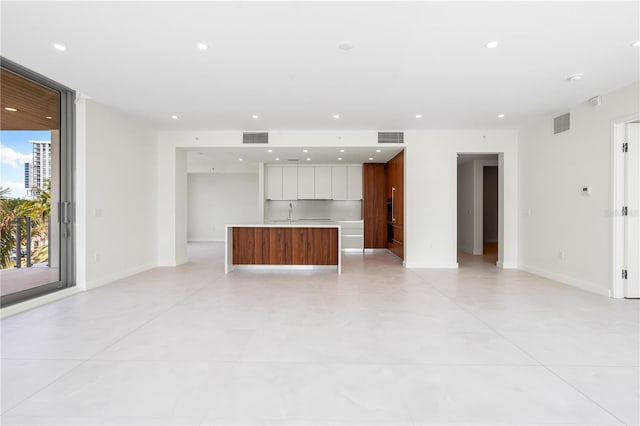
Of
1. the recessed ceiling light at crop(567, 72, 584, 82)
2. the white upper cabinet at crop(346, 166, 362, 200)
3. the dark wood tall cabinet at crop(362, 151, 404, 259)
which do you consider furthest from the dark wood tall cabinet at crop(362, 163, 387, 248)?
the recessed ceiling light at crop(567, 72, 584, 82)

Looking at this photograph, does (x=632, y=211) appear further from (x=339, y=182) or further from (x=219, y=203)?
(x=219, y=203)

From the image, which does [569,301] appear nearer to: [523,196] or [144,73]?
[523,196]

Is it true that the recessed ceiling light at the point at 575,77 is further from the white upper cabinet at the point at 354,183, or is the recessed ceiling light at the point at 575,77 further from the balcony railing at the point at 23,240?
the balcony railing at the point at 23,240

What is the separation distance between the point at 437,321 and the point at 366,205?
605 cm

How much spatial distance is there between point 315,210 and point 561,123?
6.35 meters

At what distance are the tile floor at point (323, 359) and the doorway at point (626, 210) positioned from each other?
15.0 inches

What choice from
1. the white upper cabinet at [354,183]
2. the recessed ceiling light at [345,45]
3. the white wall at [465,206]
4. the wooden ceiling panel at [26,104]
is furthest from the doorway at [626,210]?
the wooden ceiling panel at [26,104]

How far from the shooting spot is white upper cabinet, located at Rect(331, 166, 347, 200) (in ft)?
30.9

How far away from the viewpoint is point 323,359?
2426 mm

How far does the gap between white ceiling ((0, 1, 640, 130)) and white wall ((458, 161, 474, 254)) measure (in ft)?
13.2

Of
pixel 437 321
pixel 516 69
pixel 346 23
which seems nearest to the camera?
pixel 346 23

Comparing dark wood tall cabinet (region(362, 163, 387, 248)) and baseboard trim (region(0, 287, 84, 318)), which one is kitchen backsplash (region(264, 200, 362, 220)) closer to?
dark wood tall cabinet (region(362, 163, 387, 248))

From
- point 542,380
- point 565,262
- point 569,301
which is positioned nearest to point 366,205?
point 565,262

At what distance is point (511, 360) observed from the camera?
242 centimetres
